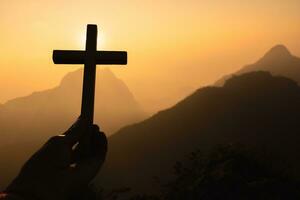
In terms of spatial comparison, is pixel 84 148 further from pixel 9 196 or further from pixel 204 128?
pixel 204 128

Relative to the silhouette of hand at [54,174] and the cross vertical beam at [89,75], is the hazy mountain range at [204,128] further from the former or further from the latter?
the silhouette of hand at [54,174]

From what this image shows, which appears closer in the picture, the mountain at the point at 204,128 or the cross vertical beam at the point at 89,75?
the cross vertical beam at the point at 89,75

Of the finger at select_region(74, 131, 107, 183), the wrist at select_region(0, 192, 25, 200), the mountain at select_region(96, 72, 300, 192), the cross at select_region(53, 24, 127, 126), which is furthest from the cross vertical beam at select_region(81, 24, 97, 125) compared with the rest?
the mountain at select_region(96, 72, 300, 192)

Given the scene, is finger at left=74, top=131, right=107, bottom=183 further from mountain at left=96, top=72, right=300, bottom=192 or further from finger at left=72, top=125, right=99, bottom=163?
mountain at left=96, top=72, right=300, bottom=192

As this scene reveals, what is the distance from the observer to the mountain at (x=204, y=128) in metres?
144

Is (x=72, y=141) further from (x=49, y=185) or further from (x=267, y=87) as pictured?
(x=267, y=87)

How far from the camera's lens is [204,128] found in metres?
168

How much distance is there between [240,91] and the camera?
632 ft

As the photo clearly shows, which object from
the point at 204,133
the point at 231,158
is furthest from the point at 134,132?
the point at 231,158

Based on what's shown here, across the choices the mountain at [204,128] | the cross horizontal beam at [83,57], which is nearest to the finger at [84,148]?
the cross horizontal beam at [83,57]

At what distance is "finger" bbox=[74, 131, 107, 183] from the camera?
303 cm

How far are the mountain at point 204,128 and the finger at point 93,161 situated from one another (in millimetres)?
123548

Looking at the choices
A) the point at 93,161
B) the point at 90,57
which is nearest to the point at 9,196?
the point at 93,161

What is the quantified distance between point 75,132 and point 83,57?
2029 millimetres
